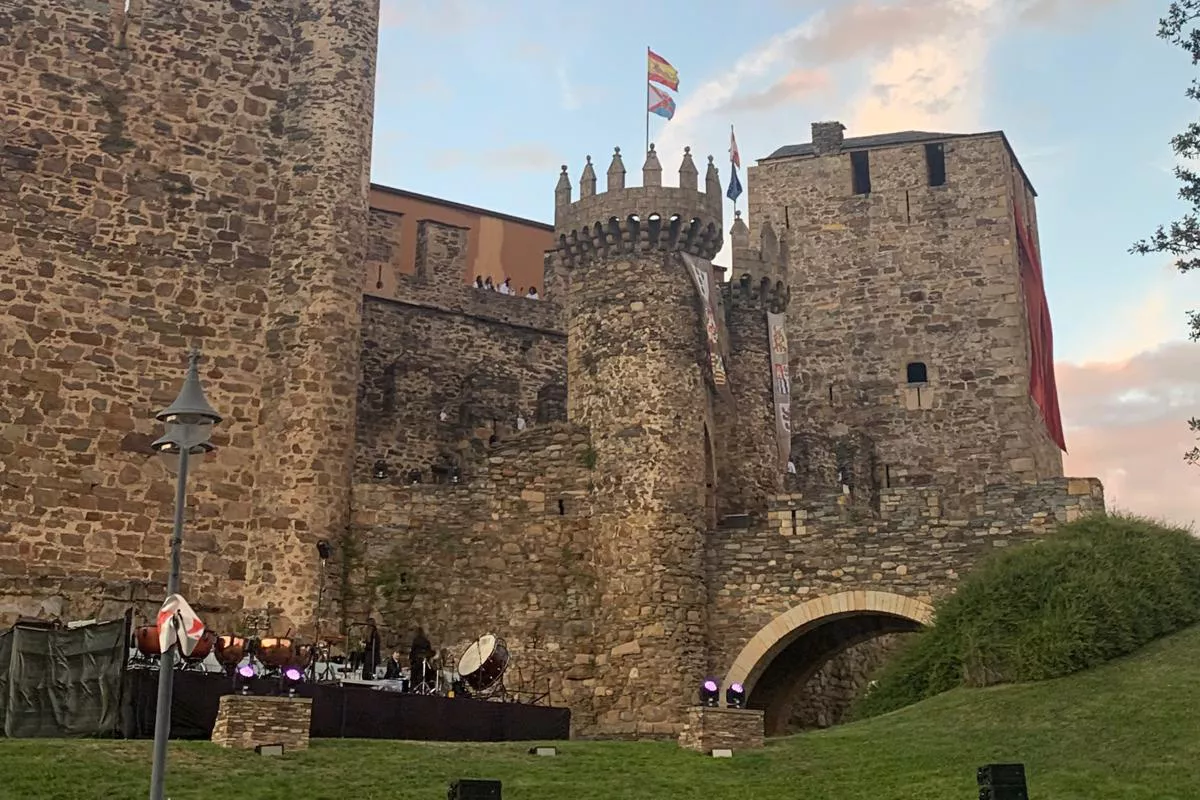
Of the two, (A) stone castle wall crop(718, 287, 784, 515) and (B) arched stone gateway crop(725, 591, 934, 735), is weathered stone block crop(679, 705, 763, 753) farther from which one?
(A) stone castle wall crop(718, 287, 784, 515)

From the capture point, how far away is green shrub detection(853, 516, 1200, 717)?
22203 millimetres

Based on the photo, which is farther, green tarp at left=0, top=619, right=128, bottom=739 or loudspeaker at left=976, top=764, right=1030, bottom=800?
green tarp at left=0, top=619, right=128, bottom=739

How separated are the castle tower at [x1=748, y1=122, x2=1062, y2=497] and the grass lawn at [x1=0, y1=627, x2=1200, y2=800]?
15757 mm

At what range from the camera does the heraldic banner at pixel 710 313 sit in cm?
2795

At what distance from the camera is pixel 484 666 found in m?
23.1

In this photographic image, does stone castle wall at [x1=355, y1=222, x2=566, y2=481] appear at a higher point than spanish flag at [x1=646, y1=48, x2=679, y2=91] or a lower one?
lower

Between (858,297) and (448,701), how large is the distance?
20.6 metres

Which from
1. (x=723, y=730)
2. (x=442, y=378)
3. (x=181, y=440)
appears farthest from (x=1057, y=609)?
(x=442, y=378)

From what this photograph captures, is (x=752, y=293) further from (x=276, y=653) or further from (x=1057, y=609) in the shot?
(x=276, y=653)

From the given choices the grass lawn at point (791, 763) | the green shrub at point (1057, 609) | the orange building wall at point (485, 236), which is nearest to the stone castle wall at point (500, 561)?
the green shrub at point (1057, 609)

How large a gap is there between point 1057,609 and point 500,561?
30.4 feet

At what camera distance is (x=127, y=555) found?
82.4 ft

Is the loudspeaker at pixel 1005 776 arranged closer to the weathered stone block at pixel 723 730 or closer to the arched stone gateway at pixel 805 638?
the weathered stone block at pixel 723 730

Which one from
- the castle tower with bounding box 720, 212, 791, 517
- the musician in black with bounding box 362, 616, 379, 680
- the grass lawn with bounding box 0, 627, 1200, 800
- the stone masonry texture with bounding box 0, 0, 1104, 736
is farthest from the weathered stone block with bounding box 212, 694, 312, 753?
the castle tower with bounding box 720, 212, 791, 517
